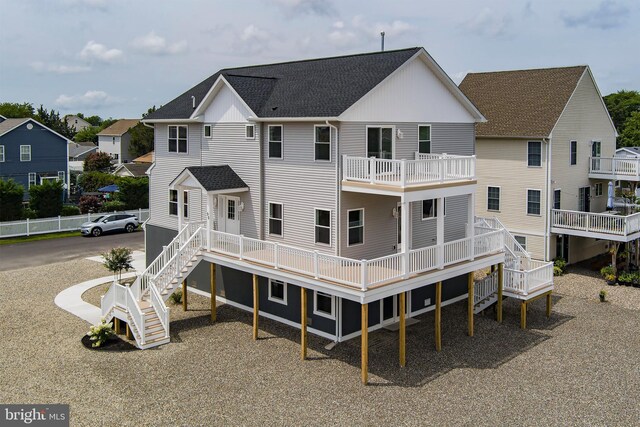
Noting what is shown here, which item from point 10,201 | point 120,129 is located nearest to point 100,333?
point 10,201

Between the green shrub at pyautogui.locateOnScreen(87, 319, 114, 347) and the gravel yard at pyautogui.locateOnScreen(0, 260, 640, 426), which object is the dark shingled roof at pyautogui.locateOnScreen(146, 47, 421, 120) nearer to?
the gravel yard at pyautogui.locateOnScreen(0, 260, 640, 426)

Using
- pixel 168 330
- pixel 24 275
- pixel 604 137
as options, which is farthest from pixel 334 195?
pixel 604 137

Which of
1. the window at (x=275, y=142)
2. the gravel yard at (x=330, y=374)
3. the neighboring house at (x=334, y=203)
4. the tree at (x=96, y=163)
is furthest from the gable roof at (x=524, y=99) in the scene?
the tree at (x=96, y=163)

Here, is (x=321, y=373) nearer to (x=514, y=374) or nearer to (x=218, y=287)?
(x=514, y=374)

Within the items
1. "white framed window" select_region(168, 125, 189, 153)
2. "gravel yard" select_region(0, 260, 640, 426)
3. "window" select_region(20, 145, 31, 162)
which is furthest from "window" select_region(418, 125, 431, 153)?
"window" select_region(20, 145, 31, 162)

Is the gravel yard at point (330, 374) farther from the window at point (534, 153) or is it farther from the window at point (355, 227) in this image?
the window at point (534, 153)

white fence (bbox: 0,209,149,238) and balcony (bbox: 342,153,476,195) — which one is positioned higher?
balcony (bbox: 342,153,476,195)
